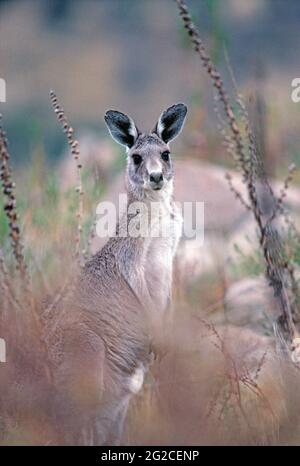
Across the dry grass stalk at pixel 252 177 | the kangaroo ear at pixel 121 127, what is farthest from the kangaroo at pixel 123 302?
the dry grass stalk at pixel 252 177

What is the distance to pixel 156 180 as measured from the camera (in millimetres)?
6062

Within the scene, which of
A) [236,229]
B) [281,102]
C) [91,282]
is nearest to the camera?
[91,282]

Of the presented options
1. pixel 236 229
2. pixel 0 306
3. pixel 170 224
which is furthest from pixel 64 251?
pixel 236 229

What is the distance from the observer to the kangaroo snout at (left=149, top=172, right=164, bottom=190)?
6.05m

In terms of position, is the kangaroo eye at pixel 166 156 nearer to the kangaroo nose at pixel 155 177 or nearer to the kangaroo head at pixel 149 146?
the kangaroo head at pixel 149 146

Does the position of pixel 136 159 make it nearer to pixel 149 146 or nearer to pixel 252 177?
pixel 149 146

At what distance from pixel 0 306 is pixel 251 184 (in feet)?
4.84

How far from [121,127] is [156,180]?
0.52m

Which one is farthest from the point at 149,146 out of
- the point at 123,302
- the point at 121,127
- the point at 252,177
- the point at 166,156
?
the point at 123,302

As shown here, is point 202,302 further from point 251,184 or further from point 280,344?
point 251,184

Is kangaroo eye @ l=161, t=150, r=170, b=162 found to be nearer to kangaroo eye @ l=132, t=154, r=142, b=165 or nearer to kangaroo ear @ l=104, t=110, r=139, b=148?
kangaroo eye @ l=132, t=154, r=142, b=165

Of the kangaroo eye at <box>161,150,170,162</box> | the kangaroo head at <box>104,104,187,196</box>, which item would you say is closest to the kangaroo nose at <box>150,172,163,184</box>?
the kangaroo head at <box>104,104,187,196</box>
